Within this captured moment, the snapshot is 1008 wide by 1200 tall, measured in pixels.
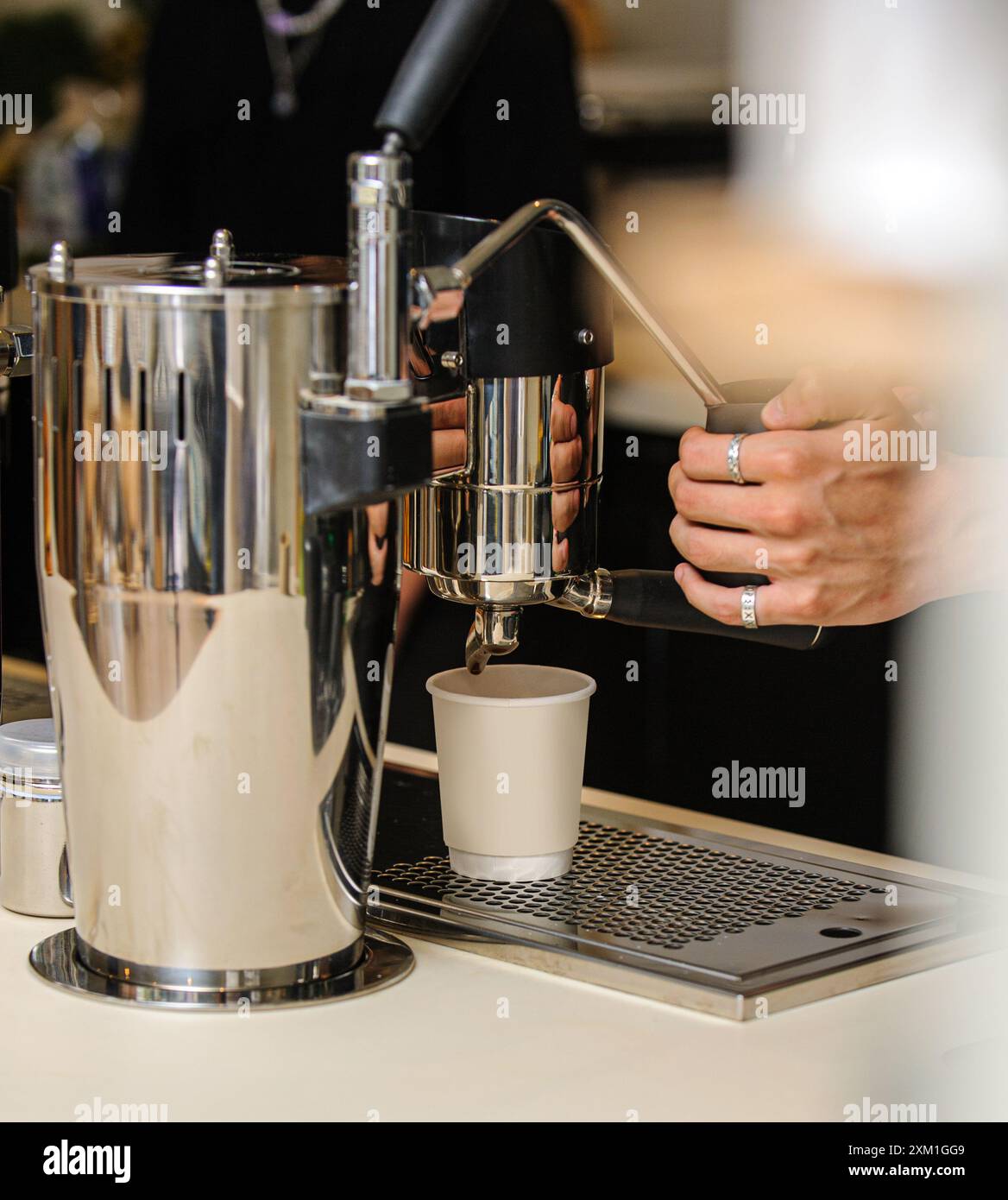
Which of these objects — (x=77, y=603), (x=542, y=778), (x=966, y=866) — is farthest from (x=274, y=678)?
(x=966, y=866)

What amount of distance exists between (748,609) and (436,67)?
0.99 ft

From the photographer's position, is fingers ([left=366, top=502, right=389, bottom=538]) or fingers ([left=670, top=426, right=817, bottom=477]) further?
fingers ([left=670, top=426, right=817, bottom=477])

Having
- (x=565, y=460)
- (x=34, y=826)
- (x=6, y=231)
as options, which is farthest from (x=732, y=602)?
(x=6, y=231)

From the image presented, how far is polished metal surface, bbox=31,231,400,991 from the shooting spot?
27.6 inches

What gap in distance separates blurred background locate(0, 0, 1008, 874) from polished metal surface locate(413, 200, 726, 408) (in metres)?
0.65

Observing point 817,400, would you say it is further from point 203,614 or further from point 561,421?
point 203,614

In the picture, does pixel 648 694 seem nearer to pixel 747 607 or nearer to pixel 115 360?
pixel 747 607

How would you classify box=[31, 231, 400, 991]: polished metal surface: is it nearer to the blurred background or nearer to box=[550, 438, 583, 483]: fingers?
box=[550, 438, 583, 483]: fingers

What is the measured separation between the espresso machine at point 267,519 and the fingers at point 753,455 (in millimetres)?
82

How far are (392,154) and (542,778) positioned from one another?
1.09 ft

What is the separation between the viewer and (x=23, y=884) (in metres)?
0.88

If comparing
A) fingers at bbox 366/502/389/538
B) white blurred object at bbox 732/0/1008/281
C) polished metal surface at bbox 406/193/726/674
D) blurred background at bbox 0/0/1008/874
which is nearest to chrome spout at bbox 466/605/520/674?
polished metal surface at bbox 406/193/726/674
